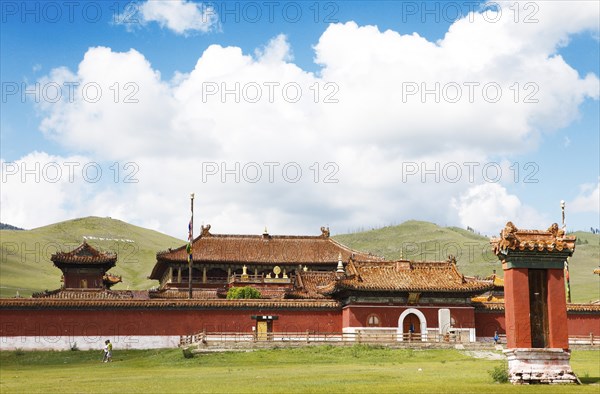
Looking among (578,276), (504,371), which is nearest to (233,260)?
(504,371)

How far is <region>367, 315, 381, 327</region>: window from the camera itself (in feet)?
154

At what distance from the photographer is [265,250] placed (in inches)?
2825

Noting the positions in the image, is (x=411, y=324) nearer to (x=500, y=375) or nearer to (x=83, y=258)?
(x=500, y=375)

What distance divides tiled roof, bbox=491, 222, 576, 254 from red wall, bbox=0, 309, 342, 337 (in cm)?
2571

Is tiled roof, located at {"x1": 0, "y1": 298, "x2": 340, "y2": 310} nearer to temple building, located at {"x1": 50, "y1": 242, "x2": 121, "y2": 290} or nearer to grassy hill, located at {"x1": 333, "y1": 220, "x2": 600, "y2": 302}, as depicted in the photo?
temple building, located at {"x1": 50, "y1": 242, "x2": 121, "y2": 290}

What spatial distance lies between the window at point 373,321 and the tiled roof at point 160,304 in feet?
7.73

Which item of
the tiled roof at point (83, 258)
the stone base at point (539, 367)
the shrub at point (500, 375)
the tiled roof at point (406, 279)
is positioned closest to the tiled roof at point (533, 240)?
the stone base at point (539, 367)

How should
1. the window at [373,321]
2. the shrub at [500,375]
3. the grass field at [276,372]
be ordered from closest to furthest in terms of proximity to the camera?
the grass field at [276,372] → the shrub at [500,375] → the window at [373,321]

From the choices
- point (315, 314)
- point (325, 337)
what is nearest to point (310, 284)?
point (315, 314)

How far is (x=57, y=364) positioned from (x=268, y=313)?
1283cm

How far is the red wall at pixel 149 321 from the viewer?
4584 cm

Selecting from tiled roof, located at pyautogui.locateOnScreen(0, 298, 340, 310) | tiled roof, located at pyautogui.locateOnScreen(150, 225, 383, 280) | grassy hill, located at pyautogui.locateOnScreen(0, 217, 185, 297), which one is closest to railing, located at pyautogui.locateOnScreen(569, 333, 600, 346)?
tiled roof, located at pyautogui.locateOnScreen(0, 298, 340, 310)

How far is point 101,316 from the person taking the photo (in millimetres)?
46500

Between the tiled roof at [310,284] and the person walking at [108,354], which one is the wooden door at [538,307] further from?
the tiled roof at [310,284]
